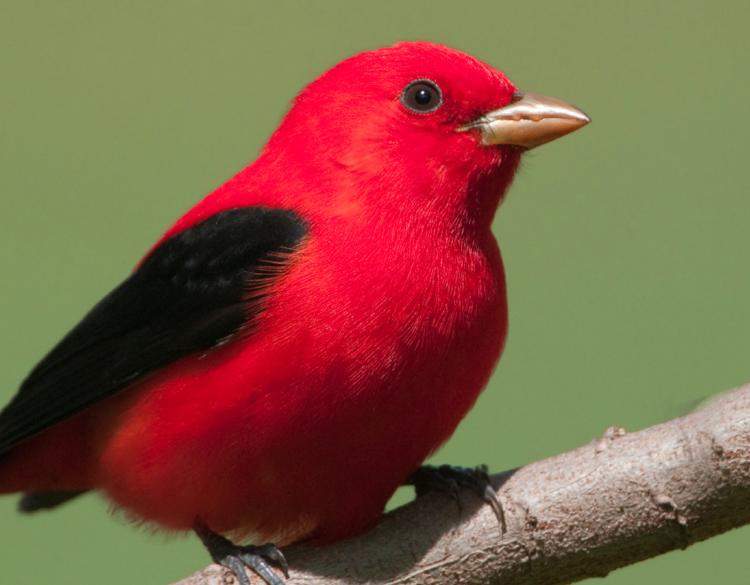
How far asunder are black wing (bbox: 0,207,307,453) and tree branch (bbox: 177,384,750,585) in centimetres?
65

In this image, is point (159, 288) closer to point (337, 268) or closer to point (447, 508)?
point (337, 268)

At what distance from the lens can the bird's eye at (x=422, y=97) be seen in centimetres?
336

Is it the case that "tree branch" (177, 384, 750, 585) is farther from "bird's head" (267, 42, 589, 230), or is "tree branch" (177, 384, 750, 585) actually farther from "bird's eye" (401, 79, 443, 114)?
"bird's eye" (401, 79, 443, 114)

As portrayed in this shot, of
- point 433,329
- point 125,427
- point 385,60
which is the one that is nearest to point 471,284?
point 433,329

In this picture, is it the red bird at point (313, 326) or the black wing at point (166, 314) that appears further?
the black wing at point (166, 314)

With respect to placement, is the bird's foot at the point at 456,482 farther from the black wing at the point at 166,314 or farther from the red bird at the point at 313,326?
the black wing at the point at 166,314

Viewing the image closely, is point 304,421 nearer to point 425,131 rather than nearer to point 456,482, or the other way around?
point 456,482

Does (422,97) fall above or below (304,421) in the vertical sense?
above

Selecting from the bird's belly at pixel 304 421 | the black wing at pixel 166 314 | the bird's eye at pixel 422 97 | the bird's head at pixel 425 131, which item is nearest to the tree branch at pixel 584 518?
the bird's belly at pixel 304 421

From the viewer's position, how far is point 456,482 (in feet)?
10.5

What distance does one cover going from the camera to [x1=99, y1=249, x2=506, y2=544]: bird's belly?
118 inches

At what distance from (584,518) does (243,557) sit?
0.96 meters

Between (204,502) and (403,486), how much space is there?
0.59 m

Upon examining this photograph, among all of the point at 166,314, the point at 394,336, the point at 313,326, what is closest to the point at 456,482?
the point at 394,336
